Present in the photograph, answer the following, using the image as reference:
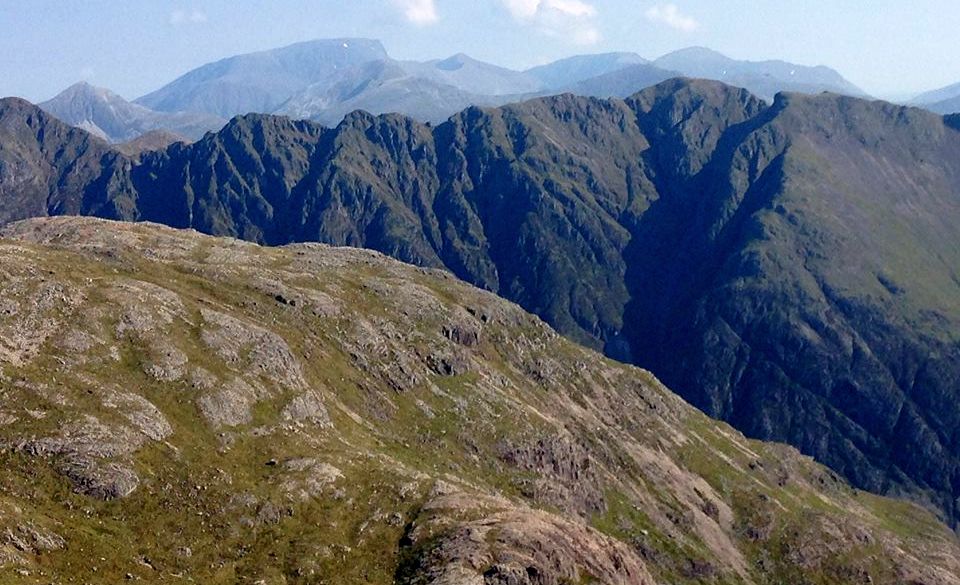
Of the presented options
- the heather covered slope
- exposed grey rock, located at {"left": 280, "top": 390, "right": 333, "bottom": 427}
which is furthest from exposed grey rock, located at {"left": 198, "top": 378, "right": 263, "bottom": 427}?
exposed grey rock, located at {"left": 280, "top": 390, "right": 333, "bottom": 427}

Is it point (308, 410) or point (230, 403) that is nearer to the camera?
point (230, 403)

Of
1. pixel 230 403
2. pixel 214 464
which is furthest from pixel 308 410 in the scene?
pixel 214 464

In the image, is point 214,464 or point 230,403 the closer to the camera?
point 214,464

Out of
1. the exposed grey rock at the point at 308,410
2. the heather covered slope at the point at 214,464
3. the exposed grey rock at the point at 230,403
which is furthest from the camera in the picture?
the exposed grey rock at the point at 308,410

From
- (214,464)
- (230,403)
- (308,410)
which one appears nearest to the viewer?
(214,464)

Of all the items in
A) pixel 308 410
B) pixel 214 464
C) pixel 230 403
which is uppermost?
pixel 230 403

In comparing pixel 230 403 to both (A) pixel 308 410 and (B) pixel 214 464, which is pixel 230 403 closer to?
(A) pixel 308 410

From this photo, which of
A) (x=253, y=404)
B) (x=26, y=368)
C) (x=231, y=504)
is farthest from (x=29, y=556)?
(x=253, y=404)

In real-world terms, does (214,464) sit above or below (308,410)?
above

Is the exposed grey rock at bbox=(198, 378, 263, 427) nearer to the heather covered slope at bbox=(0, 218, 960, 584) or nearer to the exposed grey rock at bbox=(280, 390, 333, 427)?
the heather covered slope at bbox=(0, 218, 960, 584)

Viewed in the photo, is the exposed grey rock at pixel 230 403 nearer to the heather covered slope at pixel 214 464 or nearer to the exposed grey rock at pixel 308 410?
the heather covered slope at pixel 214 464

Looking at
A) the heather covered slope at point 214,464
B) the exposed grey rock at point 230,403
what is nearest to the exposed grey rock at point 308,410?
the heather covered slope at point 214,464

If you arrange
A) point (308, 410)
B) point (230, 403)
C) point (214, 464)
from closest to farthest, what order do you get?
1. point (214, 464)
2. point (230, 403)
3. point (308, 410)
